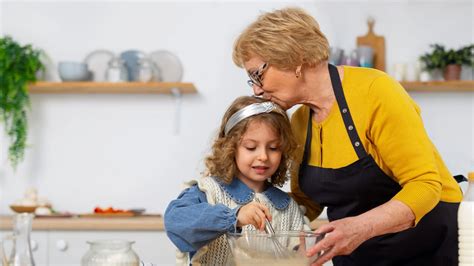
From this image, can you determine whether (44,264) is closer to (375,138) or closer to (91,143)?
(91,143)

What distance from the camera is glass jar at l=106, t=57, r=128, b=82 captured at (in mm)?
4359

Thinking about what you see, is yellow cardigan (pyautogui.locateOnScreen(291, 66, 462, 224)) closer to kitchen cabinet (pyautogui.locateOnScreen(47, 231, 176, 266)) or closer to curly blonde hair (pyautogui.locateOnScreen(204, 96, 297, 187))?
curly blonde hair (pyautogui.locateOnScreen(204, 96, 297, 187))

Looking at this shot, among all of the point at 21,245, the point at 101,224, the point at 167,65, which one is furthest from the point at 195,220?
the point at 167,65

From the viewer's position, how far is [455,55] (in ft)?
14.0

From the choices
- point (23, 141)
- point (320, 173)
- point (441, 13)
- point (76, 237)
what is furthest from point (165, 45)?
point (320, 173)

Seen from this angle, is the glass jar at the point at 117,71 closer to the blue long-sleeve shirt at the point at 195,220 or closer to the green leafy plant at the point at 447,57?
the green leafy plant at the point at 447,57

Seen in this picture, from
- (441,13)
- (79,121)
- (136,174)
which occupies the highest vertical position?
(441,13)

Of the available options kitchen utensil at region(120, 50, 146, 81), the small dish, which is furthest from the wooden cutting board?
the small dish

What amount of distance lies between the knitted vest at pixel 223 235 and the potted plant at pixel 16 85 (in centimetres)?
277

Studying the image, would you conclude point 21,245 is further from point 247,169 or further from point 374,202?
point 374,202

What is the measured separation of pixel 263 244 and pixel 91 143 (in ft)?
10.9

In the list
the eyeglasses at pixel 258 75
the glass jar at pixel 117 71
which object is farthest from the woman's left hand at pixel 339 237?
the glass jar at pixel 117 71

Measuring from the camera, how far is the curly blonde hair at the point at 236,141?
1.84m

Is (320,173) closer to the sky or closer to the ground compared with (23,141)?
closer to the sky
